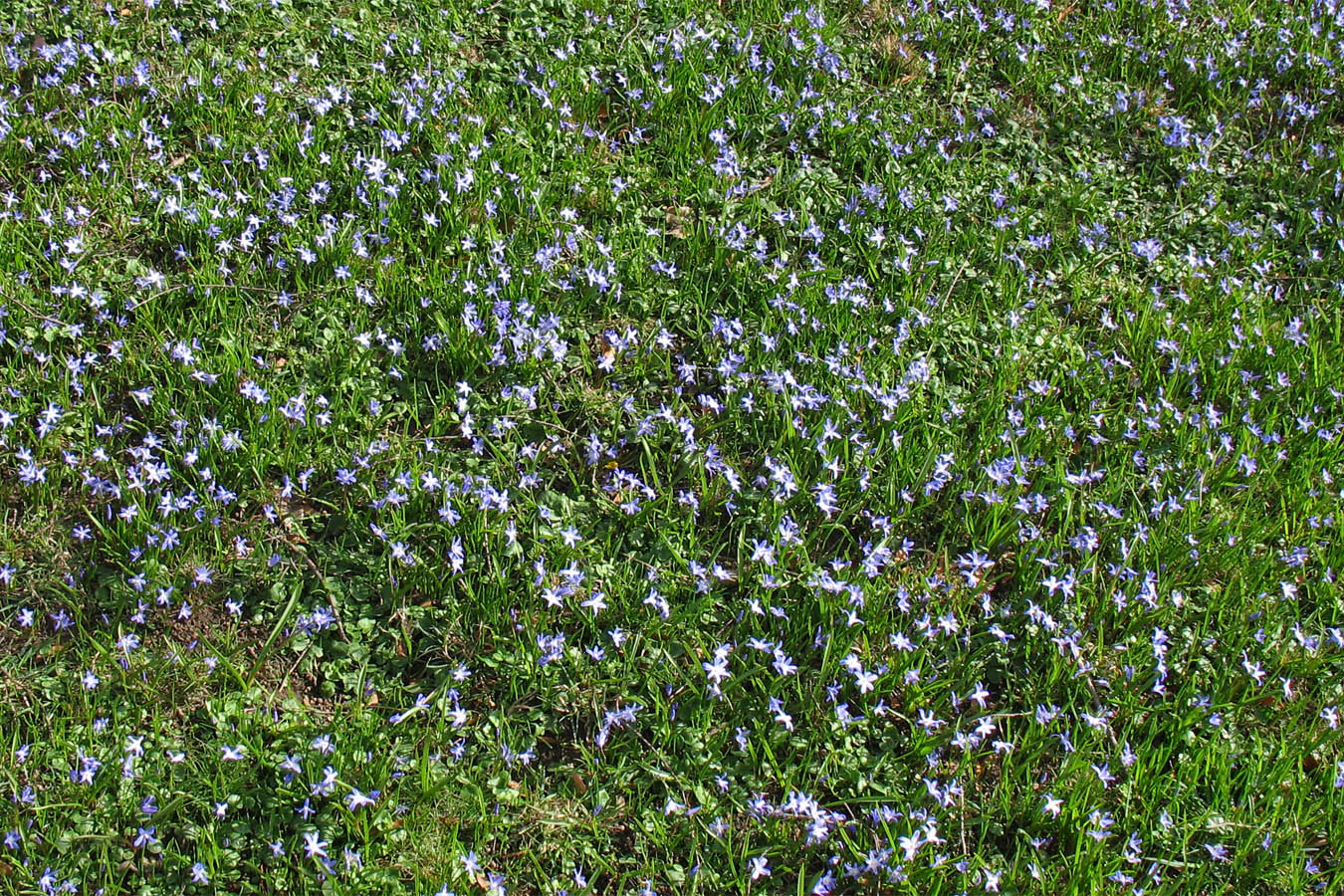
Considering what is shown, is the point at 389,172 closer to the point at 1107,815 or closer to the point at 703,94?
Result: the point at 703,94

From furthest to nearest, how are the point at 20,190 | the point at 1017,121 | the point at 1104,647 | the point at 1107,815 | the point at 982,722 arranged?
the point at 1017,121, the point at 20,190, the point at 1104,647, the point at 982,722, the point at 1107,815

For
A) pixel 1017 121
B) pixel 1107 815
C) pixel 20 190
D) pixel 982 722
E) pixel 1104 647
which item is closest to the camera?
pixel 1107 815

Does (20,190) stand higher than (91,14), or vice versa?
(91,14)

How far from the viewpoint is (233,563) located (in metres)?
2.99

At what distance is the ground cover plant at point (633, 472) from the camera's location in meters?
2.70

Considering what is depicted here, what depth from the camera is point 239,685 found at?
111 inches

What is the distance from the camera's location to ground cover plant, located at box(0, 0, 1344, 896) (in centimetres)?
270

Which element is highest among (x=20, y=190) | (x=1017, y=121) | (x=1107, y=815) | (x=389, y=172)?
(x=1017, y=121)

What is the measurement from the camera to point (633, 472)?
3.44 metres

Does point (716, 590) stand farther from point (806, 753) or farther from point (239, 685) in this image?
point (239, 685)

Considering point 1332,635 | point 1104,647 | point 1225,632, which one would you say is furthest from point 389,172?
point 1332,635

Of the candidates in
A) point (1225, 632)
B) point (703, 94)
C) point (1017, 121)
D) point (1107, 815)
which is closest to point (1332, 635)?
point (1225, 632)

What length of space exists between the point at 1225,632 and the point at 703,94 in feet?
9.60

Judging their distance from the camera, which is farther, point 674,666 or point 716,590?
point 716,590
